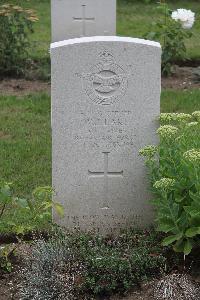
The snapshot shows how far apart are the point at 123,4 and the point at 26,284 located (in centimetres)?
1148

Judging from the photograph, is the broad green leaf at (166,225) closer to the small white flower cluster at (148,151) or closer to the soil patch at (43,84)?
the small white flower cluster at (148,151)

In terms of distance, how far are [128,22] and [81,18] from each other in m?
4.09

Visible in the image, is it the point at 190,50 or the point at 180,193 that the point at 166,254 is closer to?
the point at 180,193

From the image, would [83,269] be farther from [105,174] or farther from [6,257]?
[105,174]

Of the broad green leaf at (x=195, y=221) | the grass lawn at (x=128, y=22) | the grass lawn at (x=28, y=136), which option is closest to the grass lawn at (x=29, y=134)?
the grass lawn at (x=28, y=136)

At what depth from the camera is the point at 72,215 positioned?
5234 mm

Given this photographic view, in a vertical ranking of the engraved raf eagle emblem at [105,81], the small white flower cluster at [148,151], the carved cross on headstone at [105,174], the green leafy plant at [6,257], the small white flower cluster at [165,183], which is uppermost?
the engraved raf eagle emblem at [105,81]

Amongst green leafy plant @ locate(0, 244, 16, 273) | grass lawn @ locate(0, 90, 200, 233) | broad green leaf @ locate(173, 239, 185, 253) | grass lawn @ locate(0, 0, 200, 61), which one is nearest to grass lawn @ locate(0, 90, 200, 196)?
grass lawn @ locate(0, 90, 200, 233)

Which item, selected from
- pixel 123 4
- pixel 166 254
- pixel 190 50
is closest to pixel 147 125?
pixel 166 254

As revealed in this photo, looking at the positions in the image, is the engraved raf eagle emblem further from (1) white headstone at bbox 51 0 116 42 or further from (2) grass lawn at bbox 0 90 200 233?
(1) white headstone at bbox 51 0 116 42

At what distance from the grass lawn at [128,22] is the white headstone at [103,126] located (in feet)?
15.7

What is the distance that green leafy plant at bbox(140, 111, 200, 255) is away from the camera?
4.48m

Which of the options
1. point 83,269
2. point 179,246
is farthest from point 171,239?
point 83,269

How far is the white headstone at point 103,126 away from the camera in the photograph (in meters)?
4.92
